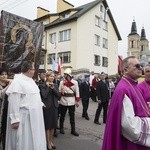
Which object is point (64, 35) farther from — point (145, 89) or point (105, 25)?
point (145, 89)

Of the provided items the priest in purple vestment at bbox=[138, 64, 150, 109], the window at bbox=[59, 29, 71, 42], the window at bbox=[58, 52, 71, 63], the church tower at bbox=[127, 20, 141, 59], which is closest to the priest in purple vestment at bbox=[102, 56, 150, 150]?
the priest in purple vestment at bbox=[138, 64, 150, 109]

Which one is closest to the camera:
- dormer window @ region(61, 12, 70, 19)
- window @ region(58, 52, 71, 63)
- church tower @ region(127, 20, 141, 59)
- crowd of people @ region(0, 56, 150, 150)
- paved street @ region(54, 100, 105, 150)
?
crowd of people @ region(0, 56, 150, 150)

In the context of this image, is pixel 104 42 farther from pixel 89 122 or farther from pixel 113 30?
pixel 89 122

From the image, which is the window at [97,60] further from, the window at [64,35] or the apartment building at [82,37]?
the window at [64,35]

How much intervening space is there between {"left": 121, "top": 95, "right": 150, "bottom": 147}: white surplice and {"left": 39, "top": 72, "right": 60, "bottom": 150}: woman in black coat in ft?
12.2

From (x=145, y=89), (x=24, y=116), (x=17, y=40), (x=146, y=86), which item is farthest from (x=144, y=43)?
(x=24, y=116)

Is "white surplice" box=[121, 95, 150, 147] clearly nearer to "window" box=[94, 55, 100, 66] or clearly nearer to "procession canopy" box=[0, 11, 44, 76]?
"procession canopy" box=[0, 11, 44, 76]

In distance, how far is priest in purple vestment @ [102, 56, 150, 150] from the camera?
11.0ft

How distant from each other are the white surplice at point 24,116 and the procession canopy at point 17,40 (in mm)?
2190

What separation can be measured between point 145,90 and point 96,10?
3304 centimetres

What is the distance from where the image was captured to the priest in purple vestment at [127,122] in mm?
3353

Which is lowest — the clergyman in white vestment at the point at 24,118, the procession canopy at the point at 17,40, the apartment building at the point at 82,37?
the clergyman in white vestment at the point at 24,118

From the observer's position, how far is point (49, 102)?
279 inches

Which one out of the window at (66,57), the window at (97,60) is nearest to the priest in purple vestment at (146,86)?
the window at (66,57)
